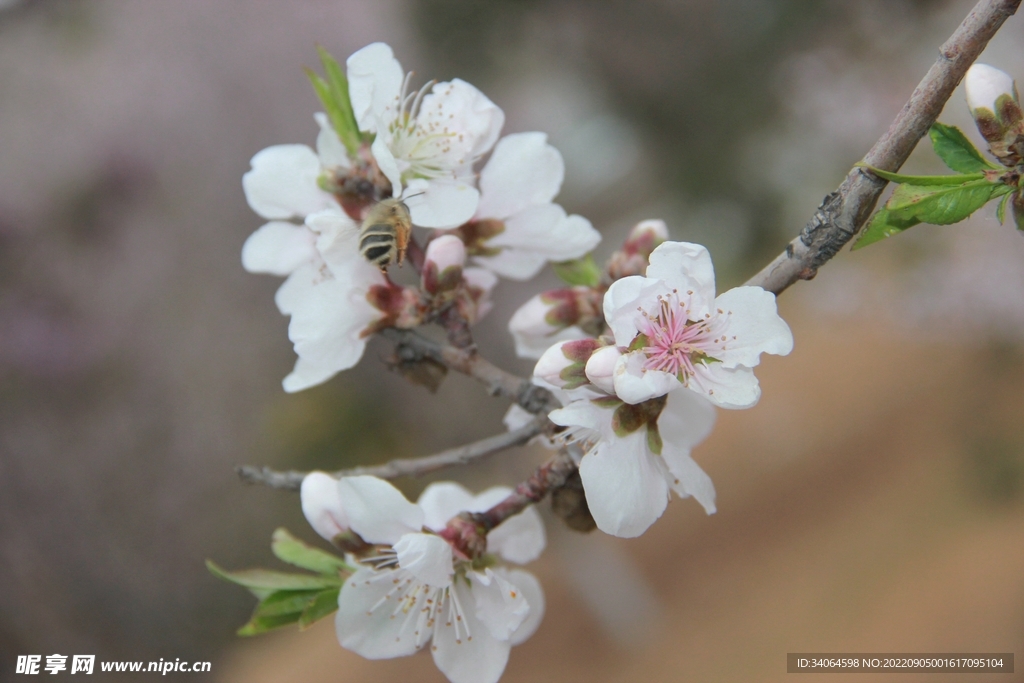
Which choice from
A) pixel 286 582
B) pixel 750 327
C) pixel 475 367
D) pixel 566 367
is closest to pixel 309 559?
pixel 286 582

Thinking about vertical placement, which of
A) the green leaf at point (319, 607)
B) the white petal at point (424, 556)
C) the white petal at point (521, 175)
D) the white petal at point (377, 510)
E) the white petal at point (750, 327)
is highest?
the white petal at point (521, 175)

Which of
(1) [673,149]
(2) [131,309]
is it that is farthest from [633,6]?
(2) [131,309]

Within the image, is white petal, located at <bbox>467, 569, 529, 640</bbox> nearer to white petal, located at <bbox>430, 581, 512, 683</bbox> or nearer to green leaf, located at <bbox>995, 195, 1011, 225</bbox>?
white petal, located at <bbox>430, 581, 512, 683</bbox>

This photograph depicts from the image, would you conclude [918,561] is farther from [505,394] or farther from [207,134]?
[207,134]

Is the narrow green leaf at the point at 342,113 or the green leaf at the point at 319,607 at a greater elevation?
the narrow green leaf at the point at 342,113

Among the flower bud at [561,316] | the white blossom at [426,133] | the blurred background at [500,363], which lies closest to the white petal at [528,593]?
the flower bud at [561,316]

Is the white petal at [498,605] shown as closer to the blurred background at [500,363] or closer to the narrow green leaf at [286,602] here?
the narrow green leaf at [286,602]
